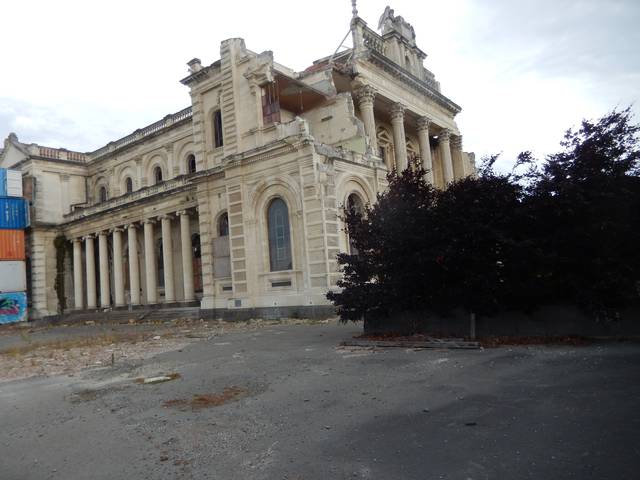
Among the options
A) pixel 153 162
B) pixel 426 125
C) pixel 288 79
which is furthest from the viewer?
pixel 153 162

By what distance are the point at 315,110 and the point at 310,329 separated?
12.8 meters

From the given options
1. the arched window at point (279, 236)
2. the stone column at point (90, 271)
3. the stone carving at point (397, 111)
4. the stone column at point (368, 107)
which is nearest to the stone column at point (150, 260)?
the stone column at point (90, 271)

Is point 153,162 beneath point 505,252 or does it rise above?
above

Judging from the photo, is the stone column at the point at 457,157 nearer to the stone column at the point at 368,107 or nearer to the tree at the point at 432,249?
the stone column at the point at 368,107

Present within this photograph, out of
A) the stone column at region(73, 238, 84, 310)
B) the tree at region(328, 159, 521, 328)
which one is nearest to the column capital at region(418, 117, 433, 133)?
the tree at region(328, 159, 521, 328)

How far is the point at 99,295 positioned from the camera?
34.8 meters

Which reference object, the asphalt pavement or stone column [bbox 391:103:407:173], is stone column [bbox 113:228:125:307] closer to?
stone column [bbox 391:103:407:173]

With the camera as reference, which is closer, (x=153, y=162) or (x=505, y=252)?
(x=505, y=252)

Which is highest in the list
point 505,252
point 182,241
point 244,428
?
point 182,241

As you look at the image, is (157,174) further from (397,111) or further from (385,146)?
(397,111)

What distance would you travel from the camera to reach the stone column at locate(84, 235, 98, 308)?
33.1 meters

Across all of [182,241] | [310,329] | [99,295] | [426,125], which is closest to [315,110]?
[426,125]

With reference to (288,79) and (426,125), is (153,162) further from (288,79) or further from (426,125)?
(426,125)

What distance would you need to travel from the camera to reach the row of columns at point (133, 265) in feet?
88.6
